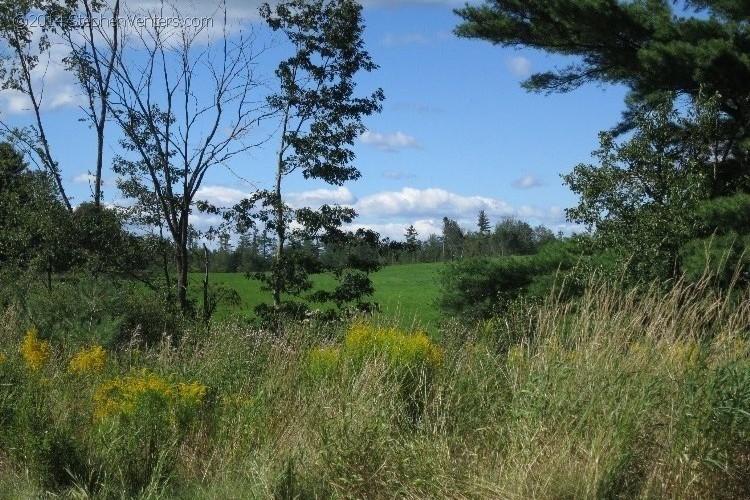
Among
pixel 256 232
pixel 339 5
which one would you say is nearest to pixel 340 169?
pixel 256 232

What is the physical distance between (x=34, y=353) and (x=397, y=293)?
1584 centimetres

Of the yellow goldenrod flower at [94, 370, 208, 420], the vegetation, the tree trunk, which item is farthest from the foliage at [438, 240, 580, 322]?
the yellow goldenrod flower at [94, 370, 208, 420]

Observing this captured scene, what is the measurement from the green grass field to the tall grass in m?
1.75

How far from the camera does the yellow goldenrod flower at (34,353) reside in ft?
26.5

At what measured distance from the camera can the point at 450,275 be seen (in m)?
18.9

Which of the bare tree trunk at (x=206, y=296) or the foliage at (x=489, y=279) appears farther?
the foliage at (x=489, y=279)

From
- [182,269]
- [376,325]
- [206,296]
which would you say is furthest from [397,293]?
[376,325]

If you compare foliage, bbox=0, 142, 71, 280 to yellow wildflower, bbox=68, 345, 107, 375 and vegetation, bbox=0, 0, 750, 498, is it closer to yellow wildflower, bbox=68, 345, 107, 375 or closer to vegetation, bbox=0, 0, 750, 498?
vegetation, bbox=0, 0, 750, 498

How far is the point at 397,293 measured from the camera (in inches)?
934

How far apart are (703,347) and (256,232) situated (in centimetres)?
1152

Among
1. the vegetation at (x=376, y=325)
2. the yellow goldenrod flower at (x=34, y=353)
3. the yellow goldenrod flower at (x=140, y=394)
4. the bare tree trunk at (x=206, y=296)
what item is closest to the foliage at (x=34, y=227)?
the vegetation at (x=376, y=325)

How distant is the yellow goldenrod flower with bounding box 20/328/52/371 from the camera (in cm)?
807

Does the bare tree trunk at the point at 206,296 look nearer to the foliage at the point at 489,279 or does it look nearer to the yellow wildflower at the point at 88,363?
the foliage at the point at 489,279

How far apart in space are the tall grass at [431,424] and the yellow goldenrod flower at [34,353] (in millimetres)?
444
